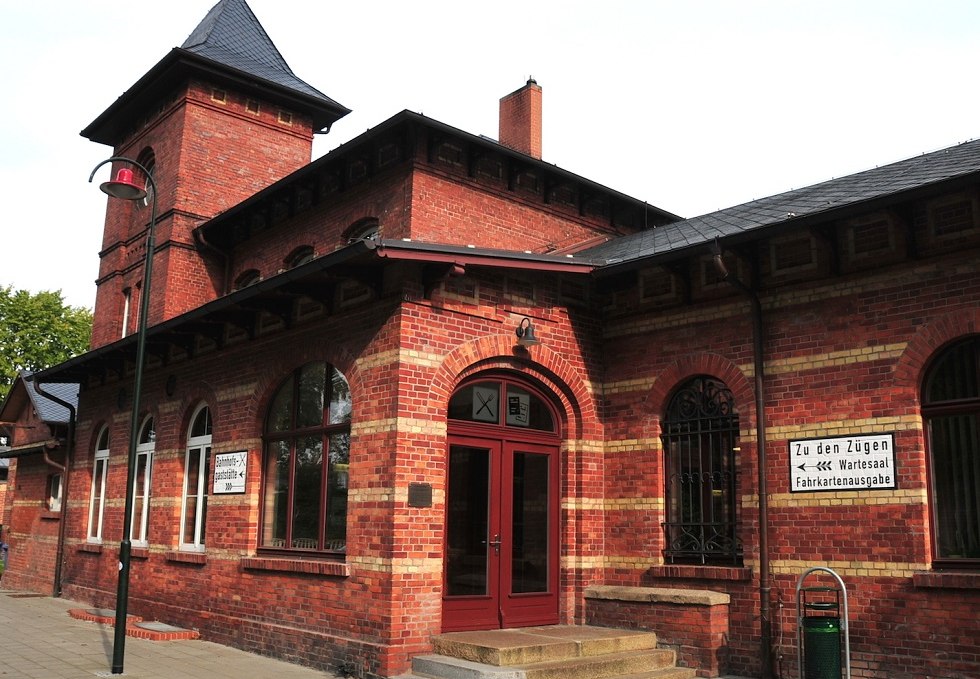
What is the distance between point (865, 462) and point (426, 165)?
7.29 metres

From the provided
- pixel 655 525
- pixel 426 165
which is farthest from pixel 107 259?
pixel 655 525

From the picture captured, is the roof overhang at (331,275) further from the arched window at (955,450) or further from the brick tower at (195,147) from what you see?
the brick tower at (195,147)

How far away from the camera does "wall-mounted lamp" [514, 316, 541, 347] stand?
35.0ft

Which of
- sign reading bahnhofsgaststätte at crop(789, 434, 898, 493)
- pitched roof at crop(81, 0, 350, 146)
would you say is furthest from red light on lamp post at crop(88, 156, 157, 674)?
pitched roof at crop(81, 0, 350, 146)

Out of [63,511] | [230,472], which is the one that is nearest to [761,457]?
[230,472]

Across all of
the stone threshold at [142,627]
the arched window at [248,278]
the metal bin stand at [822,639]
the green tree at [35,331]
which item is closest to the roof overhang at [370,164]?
the arched window at [248,278]

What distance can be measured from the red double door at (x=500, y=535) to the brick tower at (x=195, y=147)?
9242mm

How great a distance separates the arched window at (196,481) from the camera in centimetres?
1363

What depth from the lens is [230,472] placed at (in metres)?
12.6

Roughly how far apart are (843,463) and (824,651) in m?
1.85

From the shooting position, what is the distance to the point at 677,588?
33.8 ft

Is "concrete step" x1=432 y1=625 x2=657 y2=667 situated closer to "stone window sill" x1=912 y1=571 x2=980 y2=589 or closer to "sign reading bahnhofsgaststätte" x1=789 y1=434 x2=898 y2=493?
"sign reading bahnhofsgaststätte" x1=789 y1=434 x2=898 y2=493

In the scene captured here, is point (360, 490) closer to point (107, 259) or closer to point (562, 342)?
point (562, 342)

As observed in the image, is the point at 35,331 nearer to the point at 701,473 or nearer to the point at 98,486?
the point at 98,486
